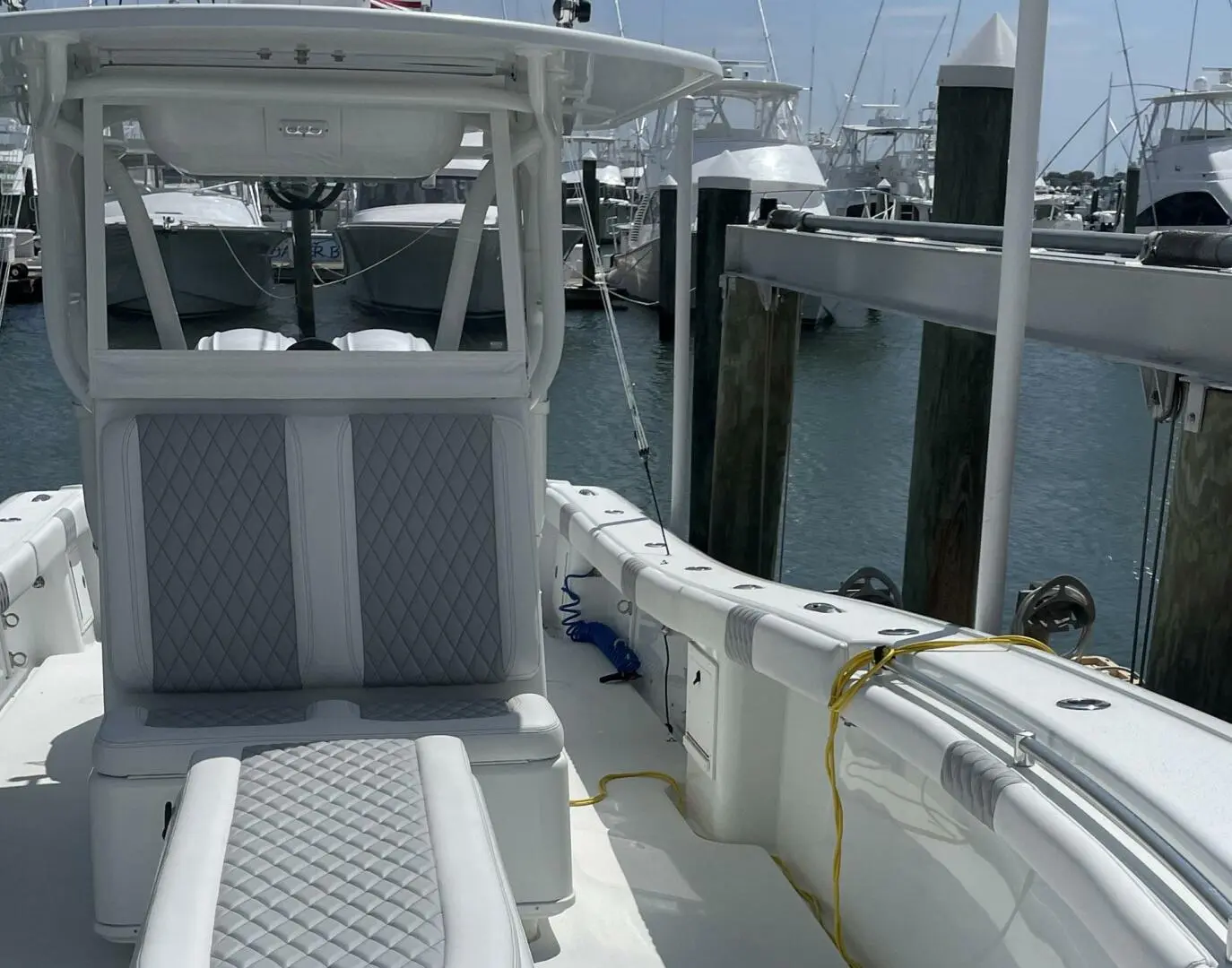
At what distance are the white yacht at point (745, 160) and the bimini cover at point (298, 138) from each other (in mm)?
16705

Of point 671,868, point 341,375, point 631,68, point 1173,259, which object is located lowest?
point 671,868

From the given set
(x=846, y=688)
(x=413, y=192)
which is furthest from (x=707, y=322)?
(x=846, y=688)

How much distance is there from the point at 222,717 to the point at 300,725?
19cm

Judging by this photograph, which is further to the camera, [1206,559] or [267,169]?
[267,169]

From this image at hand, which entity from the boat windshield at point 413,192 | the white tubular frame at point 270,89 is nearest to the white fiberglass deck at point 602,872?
the boat windshield at point 413,192

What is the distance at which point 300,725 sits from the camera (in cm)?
248

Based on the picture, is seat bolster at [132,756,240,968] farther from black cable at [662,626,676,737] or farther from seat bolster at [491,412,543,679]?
black cable at [662,626,676,737]

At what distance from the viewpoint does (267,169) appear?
3.10 meters

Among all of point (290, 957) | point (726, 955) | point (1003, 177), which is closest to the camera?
point (290, 957)

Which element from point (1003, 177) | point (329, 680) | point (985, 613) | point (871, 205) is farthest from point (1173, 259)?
point (871, 205)

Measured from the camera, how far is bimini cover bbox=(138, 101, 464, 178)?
2.88 meters

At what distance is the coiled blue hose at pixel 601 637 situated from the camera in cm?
397

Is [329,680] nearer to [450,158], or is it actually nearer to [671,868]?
[671,868]

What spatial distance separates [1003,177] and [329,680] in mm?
2917
